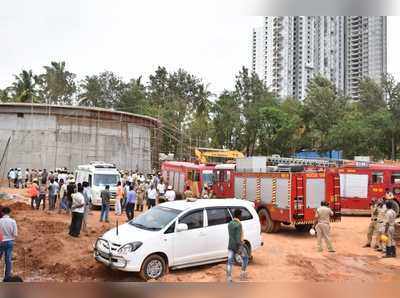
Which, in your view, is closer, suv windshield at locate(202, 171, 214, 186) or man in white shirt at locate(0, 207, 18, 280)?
man in white shirt at locate(0, 207, 18, 280)

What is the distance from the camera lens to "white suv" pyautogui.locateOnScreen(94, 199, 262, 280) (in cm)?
834

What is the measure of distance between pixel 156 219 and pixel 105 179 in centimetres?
1067

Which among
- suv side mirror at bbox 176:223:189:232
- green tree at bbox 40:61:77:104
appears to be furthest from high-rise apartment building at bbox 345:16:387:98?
suv side mirror at bbox 176:223:189:232

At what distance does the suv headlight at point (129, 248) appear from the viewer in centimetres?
826

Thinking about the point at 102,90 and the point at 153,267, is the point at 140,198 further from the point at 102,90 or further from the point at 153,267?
the point at 102,90

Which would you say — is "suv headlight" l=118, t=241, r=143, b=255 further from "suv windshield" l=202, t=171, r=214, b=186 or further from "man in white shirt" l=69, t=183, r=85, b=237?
"suv windshield" l=202, t=171, r=214, b=186

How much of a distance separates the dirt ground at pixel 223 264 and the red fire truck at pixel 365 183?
6144 millimetres

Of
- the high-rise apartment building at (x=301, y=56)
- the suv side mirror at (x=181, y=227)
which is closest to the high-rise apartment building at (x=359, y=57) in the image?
the high-rise apartment building at (x=301, y=56)

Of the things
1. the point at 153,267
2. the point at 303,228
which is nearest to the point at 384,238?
the point at 303,228

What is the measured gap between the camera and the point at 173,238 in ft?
28.6

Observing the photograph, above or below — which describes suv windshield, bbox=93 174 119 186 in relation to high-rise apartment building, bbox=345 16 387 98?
below

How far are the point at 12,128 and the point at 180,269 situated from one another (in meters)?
25.9

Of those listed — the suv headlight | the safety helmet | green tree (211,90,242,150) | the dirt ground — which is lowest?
the dirt ground

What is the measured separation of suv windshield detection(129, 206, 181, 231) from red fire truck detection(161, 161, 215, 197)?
11.9 meters
